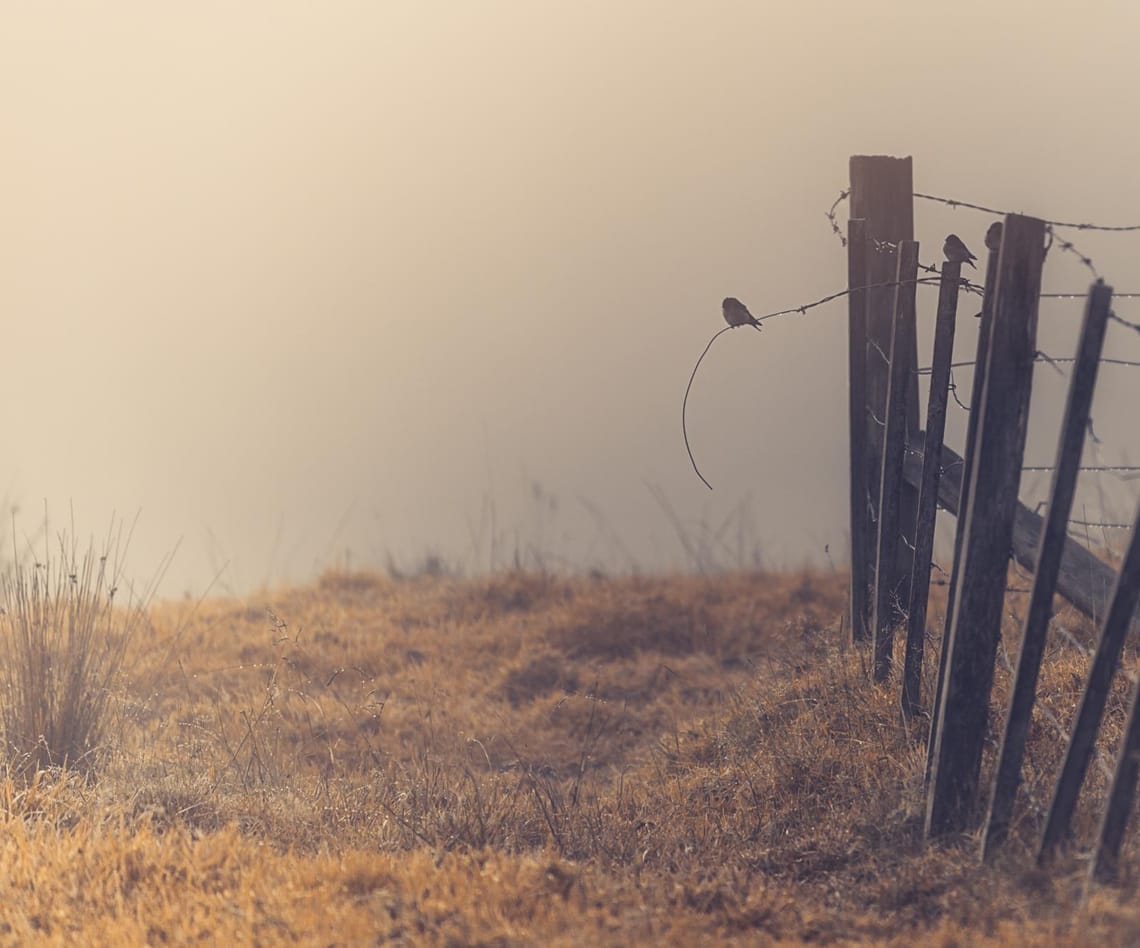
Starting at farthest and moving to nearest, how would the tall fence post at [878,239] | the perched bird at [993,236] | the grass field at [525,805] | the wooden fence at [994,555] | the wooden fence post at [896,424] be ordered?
the tall fence post at [878,239] < the wooden fence post at [896,424] < the perched bird at [993,236] < the grass field at [525,805] < the wooden fence at [994,555]

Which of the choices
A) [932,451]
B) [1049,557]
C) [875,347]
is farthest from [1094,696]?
[875,347]

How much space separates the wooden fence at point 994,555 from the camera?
136 inches

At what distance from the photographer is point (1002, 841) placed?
383cm

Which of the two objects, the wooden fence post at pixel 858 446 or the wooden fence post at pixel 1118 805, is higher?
the wooden fence post at pixel 858 446

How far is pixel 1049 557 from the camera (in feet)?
11.8

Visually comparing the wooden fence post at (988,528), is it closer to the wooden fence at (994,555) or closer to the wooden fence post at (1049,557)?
the wooden fence at (994,555)

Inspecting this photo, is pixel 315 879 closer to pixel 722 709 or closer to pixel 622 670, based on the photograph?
pixel 722 709

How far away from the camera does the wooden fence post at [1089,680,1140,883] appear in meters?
3.28

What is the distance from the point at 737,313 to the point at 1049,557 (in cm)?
209

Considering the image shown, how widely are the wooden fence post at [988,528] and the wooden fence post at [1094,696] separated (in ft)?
1.51

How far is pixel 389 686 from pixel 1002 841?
4.83 meters

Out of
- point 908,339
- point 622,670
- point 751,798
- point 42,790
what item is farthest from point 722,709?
point 42,790

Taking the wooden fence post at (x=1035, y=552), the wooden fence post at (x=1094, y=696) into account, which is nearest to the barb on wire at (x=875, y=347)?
the wooden fence post at (x=1035, y=552)

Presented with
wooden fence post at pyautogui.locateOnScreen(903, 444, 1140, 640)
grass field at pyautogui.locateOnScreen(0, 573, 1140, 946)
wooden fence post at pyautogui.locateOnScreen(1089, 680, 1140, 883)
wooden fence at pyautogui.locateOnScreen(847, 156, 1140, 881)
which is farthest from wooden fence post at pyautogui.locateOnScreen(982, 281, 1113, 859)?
wooden fence post at pyautogui.locateOnScreen(903, 444, 1140, 640)
